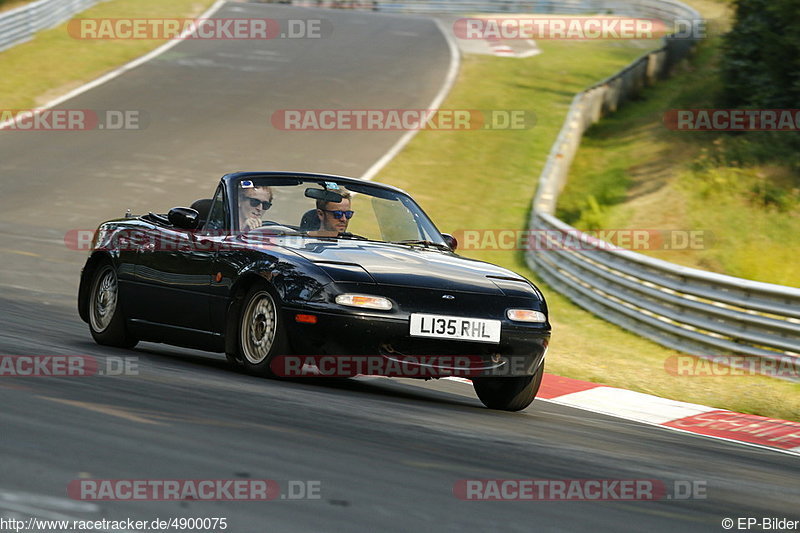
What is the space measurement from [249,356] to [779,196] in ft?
44.3

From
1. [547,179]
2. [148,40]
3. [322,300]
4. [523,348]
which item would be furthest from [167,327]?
[148,40]

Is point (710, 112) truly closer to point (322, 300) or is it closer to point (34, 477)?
point (322, 300)

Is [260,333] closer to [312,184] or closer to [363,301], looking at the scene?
[363,301]

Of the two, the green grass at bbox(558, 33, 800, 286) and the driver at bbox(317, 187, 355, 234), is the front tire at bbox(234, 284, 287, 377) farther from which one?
the green grass at bbox(558, 33, 800, 286)

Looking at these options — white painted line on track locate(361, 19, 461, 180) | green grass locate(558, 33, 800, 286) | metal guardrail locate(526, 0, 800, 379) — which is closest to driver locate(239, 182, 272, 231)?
metal guardrail locate(526, 0, 800, 379)

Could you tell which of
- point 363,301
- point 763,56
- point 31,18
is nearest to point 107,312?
point 363,301


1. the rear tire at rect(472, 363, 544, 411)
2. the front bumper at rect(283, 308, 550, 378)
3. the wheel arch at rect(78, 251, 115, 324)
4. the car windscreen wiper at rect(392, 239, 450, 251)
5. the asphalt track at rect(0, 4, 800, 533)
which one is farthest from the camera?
the wheel arch at rect(78, 251, 115, 324)

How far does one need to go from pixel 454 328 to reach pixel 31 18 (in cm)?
2583

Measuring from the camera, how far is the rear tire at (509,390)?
7.56m

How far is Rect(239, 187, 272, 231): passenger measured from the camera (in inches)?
314

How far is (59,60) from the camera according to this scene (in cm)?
2894

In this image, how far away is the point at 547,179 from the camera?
779 inches

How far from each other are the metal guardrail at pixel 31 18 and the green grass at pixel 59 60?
185 mm

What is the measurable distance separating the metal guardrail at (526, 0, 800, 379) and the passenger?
5.06 meters
